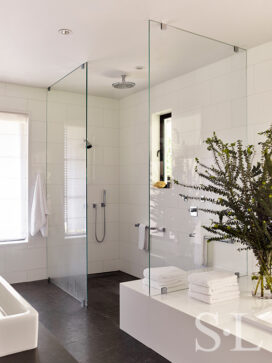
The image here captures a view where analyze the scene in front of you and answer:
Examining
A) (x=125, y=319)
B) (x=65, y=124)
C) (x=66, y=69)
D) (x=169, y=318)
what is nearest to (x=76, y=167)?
(x=65, y=124)

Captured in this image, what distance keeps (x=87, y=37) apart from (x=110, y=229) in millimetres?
2930

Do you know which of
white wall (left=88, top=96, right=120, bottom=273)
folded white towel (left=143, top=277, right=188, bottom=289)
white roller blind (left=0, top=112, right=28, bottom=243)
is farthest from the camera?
white wall (left=88, top=96, right=120, bottom=273)

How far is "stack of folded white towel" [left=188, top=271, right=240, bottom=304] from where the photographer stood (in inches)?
99.7

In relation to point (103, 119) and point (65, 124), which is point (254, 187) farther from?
point (103, 119)

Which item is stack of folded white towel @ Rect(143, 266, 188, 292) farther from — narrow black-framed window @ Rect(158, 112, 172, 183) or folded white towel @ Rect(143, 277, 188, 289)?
narrow black-framed window @ Rect(158, 112, 172, 183)

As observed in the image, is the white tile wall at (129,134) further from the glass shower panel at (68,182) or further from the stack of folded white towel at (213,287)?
the stack of folded white towel at (213,287)

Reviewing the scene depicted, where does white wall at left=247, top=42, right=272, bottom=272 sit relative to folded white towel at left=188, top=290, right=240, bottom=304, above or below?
above

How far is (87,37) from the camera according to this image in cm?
326

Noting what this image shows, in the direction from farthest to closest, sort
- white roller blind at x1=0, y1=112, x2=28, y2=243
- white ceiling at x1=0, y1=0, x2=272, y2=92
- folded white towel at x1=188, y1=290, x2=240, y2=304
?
white roller blind at x1=0, y1=112, x2=28, y2=243
white ceiling at x1=0, y1=0, x2=272, y2=92
folded white towel at x1=188, y1=290, x2=240, y2=304

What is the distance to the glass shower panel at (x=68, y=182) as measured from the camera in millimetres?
4023

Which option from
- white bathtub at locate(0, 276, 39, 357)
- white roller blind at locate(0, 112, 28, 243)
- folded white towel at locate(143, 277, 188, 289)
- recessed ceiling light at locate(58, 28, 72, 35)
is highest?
recessed ceiling light at locate(58, 28, 72, 35)

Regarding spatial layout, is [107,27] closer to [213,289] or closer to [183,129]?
[183,129]

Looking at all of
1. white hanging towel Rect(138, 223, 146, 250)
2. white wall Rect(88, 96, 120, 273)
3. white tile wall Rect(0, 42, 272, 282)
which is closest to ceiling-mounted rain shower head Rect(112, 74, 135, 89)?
white tile wall Rect(0, 42, 272, 282)

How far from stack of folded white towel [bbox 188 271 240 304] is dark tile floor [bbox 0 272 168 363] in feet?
2.08
